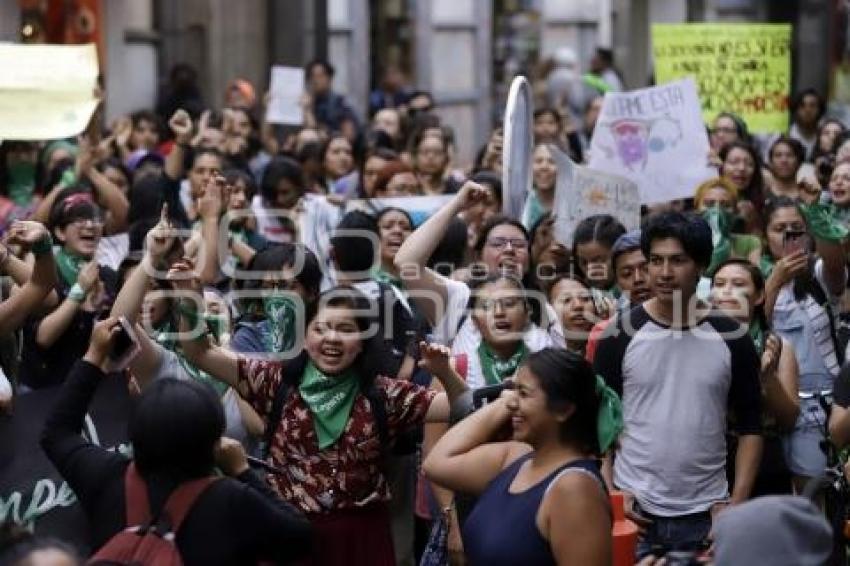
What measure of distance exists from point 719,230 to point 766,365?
2.59 meters

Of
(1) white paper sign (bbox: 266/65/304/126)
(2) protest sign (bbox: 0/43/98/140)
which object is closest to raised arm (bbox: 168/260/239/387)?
(2) protest sign (bbox: 0/43/98/140)

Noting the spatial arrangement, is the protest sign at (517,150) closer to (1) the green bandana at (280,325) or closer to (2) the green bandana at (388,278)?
(2) the green bandana at (388,278)

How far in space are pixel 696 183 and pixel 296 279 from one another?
467cm

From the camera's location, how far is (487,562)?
5.28 m

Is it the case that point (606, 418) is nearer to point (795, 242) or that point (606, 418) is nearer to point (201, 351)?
point (201, 351)

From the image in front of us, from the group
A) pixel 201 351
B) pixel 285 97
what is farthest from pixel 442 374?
pixel 285 97

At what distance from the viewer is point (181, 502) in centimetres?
502

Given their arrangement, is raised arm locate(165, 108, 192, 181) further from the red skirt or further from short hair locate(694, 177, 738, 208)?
the red skirt

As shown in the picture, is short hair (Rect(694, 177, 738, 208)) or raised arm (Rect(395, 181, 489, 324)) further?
short hair (Rect(694, 177, 738, 208))

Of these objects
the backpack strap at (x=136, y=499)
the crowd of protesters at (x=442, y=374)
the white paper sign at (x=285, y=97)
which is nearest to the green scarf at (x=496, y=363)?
the crowd of protesters at (x=442, y=374)

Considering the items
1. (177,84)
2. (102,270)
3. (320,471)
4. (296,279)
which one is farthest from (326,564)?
(177,84)

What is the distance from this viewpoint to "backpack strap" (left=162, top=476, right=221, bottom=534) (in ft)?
16.4

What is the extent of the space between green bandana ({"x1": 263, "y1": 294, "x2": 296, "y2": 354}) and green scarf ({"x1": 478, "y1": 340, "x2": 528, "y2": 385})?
0.66 m

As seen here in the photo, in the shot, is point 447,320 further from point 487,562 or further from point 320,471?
point 487,562
